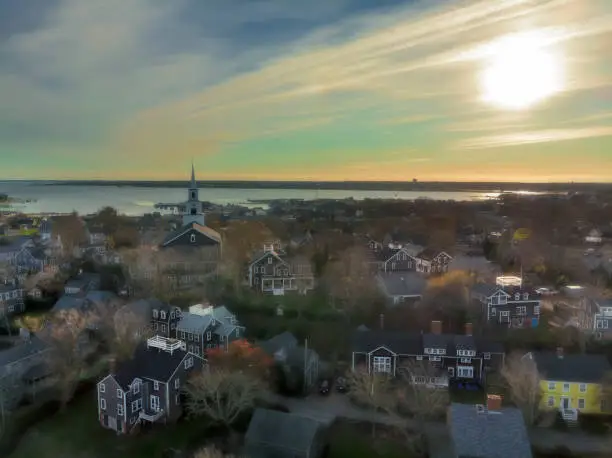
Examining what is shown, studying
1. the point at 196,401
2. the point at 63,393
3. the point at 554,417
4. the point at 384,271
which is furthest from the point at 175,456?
the point at 384,271

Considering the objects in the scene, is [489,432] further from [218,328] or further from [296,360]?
[218,328]

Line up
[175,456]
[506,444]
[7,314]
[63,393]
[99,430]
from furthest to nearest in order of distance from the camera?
[7,314], [63,393], [99,430], [175,456], [506,444]

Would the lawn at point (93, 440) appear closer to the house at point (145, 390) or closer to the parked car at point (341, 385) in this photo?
the house at point (145, 390)

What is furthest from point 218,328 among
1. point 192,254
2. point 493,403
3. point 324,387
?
point 493,403

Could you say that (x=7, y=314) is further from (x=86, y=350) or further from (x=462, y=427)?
(x=462, y=427)

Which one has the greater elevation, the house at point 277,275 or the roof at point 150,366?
the house at point 277,275

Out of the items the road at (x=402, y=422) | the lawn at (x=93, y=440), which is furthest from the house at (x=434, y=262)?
the lawn at (x=93, y=440)
